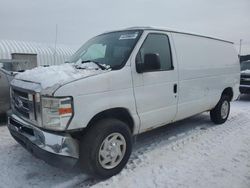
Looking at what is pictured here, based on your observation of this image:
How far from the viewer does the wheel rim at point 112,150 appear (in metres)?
3.46

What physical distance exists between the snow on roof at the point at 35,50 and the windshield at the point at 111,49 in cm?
1337

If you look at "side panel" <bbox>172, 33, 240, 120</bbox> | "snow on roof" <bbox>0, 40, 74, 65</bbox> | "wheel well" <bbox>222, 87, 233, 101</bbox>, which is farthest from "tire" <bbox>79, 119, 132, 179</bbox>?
"snow on roof" <bbox>0, 40, 74, 65</bbox>

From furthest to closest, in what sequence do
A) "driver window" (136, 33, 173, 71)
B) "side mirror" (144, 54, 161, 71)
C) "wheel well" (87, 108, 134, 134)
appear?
"driver window" (136, 33, 173, 71) → "side mirror" (144, 54, 161, 71) → "wheel well" (87, 108, 134, 134)

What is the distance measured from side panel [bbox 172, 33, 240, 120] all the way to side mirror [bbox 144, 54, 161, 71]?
970mm

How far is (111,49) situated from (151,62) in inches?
30.5

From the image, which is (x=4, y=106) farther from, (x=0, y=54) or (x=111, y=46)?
(x=0, y=54)

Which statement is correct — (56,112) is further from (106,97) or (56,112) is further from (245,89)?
(245,89)

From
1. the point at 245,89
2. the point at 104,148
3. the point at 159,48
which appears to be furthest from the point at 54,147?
the point at 245,89

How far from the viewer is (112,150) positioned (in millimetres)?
3549

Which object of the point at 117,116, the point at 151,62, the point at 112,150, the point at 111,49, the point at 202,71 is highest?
the point at 111,49

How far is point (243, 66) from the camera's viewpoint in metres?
11.7

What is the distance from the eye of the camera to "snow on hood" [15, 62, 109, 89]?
3.11 meters

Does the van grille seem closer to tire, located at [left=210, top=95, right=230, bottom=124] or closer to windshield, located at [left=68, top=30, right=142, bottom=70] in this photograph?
windshield, located at [left=68, top=30, right=142, bottom=70]

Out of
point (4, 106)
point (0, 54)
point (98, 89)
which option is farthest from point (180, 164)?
point (0, 54)
